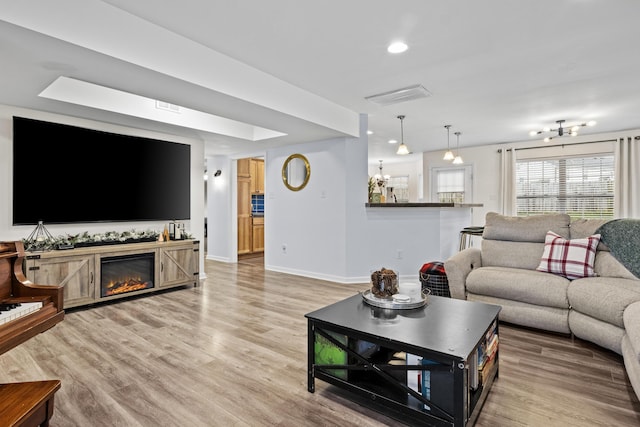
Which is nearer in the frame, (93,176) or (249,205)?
(93,176)

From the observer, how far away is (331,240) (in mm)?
5039

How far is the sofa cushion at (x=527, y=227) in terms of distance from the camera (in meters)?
3.29

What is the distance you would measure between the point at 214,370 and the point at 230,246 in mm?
4445

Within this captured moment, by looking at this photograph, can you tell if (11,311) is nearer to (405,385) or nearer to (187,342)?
(187,342)

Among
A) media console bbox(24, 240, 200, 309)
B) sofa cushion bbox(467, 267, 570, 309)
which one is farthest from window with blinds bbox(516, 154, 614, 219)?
media console bbox(24, 240, 200, 309)

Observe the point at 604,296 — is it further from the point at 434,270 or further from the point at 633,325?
the point at 434,270

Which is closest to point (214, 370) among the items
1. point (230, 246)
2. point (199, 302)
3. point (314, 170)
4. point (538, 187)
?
point (199, 302)

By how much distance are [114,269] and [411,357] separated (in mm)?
3483

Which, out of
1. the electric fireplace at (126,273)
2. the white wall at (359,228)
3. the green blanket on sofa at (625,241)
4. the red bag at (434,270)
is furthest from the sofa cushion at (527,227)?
the electric fireplace at (126,273)

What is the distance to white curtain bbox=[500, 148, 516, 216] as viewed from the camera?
22.6 feet

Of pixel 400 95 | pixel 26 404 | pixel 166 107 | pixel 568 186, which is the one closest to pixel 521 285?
pixel 400 95

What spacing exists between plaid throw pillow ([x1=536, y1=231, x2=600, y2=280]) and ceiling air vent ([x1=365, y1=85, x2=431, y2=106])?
2.00 meters

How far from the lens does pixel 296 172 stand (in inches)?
219

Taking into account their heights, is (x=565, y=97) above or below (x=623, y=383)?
above
